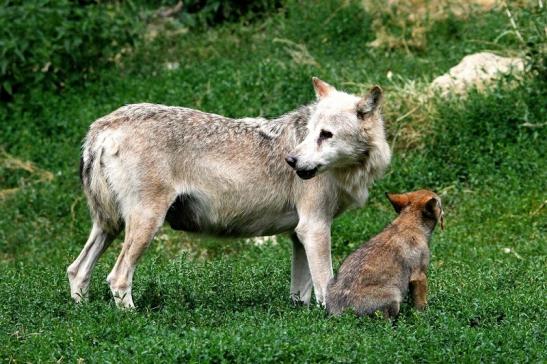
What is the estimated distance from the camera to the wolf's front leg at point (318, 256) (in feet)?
30.8

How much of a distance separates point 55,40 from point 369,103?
7786mm

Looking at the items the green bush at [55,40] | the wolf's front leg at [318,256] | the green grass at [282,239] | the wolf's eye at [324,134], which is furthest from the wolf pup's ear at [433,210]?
the green bush at [55,40]

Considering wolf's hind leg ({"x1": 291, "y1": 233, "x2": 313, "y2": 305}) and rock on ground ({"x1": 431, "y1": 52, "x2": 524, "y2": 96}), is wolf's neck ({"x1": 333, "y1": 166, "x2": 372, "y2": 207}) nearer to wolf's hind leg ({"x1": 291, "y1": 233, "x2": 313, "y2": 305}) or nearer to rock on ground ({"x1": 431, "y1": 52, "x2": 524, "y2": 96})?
wolf's hind leg ({"x1": 291, "y1": 233, "x2": 313, "y2": 305})

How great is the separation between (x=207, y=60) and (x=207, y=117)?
23.7ft

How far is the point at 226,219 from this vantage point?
973cm

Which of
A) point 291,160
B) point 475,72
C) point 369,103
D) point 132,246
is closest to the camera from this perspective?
point 291,160

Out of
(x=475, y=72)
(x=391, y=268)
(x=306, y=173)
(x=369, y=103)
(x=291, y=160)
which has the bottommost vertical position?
(x=475, y=72)

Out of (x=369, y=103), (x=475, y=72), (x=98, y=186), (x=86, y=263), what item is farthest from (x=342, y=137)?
(x=475, y=72)

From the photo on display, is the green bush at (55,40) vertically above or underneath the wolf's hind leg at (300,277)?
underneath

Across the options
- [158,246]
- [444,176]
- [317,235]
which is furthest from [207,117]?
[444,176]

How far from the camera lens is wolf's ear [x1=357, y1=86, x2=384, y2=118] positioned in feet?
30.9

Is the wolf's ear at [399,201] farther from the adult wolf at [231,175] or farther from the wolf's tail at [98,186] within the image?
the wolf's tail at [98,186]

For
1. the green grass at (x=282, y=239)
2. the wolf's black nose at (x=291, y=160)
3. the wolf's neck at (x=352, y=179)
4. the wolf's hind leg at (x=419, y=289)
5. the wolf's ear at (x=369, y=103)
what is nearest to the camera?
the green grass at (x=282, y=239)

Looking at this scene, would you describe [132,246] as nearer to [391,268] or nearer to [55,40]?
Result: [391,268]
